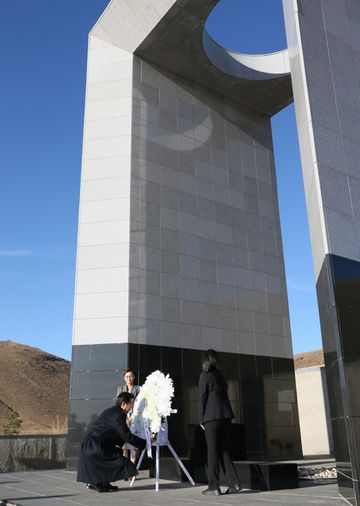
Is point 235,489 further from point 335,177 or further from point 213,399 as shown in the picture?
point 335,177

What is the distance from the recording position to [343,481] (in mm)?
4770

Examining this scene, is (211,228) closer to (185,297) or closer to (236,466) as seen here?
(185,297)

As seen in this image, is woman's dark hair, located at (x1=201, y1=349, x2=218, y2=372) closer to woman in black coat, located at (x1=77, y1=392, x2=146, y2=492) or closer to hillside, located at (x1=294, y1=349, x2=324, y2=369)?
woman in black coat, located at (x1=77, y1=392, x2=146, y2=492)

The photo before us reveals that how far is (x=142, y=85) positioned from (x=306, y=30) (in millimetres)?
7193

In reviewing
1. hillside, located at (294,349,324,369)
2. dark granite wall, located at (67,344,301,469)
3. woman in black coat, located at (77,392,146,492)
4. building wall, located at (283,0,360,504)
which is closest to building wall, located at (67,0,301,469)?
dark granite wall, located at (67,344,301,469)

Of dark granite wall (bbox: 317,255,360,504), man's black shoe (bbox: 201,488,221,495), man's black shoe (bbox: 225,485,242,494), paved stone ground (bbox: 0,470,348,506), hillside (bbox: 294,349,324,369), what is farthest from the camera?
hillside (bbox: 294,349,324,369)

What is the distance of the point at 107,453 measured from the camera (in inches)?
238

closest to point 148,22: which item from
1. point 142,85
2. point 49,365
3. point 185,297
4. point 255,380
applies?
point 142,85

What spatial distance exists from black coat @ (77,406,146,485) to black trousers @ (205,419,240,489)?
1043 mm

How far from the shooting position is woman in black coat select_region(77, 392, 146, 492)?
6.02 m

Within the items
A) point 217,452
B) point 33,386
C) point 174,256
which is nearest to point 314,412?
point 174,256

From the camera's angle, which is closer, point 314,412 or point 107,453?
point 107,453

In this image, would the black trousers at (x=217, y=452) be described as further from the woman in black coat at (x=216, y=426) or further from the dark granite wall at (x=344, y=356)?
the dark granite wall at (x=344, y=356)

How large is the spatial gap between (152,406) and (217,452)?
1.10 meters
